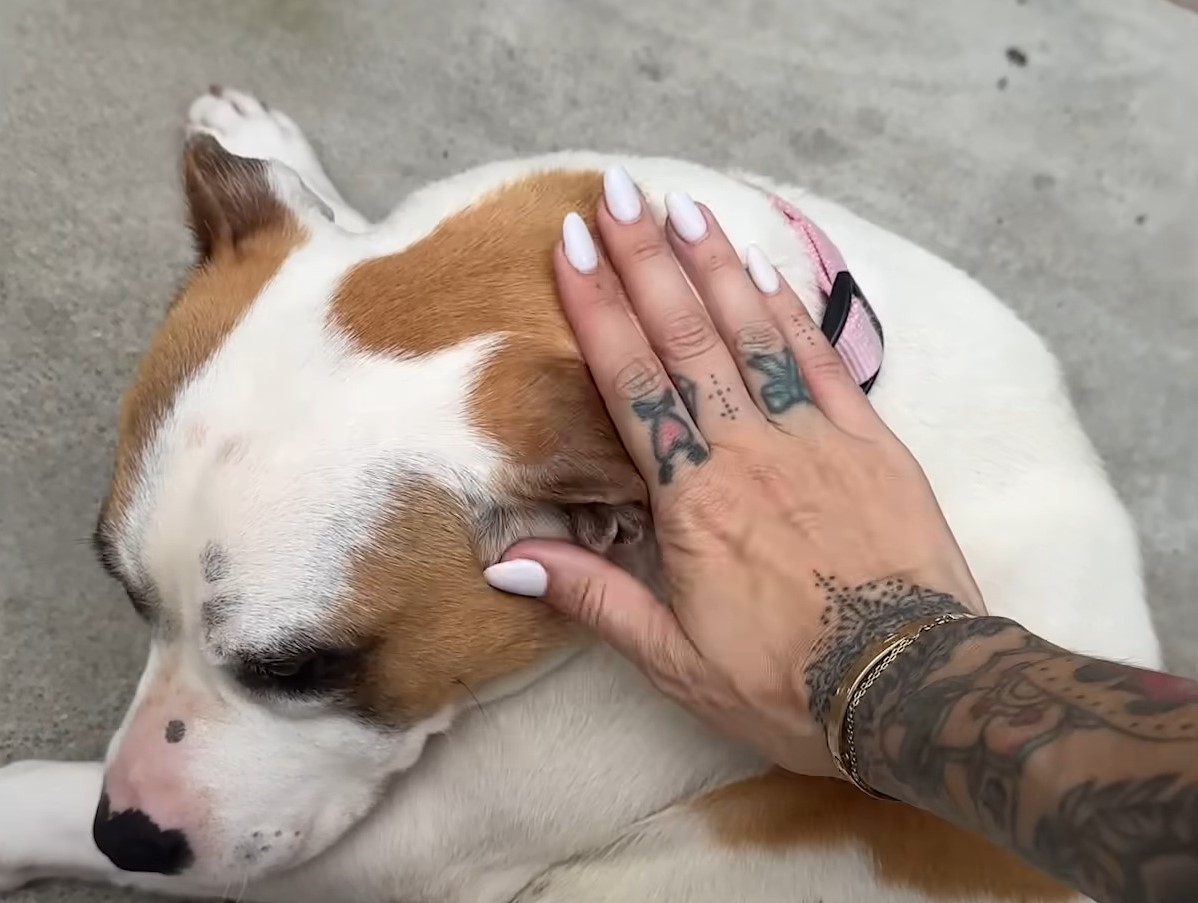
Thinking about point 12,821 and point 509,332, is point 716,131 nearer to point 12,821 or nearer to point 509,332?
point 509,332

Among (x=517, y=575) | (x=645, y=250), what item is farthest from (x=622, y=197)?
(x=517, y=575)

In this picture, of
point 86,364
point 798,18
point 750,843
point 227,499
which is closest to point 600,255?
point 227,499

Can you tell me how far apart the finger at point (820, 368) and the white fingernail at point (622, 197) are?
172 millimetres

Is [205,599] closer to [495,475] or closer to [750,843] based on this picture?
[495,475]

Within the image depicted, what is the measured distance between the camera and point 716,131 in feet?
8.91

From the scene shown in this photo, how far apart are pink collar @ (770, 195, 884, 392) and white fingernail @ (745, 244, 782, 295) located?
8cm

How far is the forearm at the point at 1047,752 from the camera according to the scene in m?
0.95

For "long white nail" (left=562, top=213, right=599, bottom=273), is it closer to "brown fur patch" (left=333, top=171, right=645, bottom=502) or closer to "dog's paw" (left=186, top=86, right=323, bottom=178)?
"brown fur patch" (left=333, top=171, right=645, bottom=502)

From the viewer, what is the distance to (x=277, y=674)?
4.48ft

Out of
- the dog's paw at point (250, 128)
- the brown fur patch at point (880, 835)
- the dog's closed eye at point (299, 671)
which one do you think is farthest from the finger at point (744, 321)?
the dog's paw at point (250, 128)

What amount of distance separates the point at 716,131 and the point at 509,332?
1516 mm

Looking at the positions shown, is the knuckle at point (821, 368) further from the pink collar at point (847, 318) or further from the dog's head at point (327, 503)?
the dog's head at point (327, 503)

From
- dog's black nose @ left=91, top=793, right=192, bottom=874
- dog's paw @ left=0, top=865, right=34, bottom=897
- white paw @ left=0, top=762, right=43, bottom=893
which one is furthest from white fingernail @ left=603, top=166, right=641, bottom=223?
dog's paw @ left=0, top=865, right=34, bottom=897

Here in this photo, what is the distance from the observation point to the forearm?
0.95 metres
